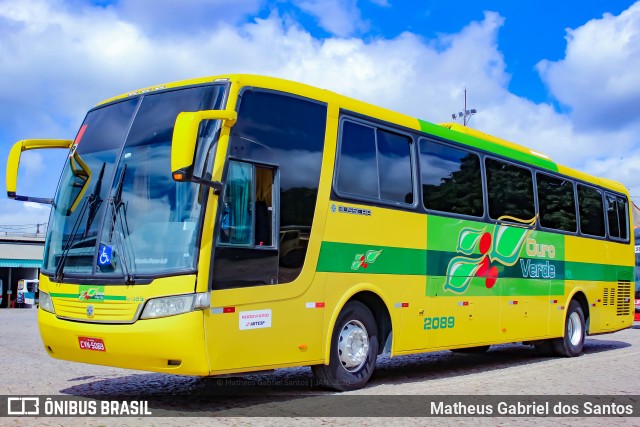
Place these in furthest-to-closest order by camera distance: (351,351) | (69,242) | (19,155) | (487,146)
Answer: (487,146) < (351,351) < (19,155) < (69,242)

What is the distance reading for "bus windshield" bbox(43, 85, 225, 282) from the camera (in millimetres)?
7164

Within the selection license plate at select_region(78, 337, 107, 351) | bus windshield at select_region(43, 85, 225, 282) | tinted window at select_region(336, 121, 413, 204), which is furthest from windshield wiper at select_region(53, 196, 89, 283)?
tinted window at select_region(336, 121, 413, 204)

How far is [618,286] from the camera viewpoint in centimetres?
1608

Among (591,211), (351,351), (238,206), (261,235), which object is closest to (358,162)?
(261,235)

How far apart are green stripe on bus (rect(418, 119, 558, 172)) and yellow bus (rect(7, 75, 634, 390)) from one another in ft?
0.17

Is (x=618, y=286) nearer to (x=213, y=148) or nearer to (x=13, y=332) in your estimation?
(x=213, y=148)

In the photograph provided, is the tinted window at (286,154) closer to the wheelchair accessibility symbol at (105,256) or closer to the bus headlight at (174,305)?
the bus headlight at (174,305)

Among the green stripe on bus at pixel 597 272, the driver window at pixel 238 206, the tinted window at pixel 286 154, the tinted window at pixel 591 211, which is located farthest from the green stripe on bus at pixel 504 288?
the driver window at pixel 238 206

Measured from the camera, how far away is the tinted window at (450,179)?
1042cm

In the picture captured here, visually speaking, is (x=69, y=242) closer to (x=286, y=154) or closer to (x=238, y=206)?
(x=238, y=206)

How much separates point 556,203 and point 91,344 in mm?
9528

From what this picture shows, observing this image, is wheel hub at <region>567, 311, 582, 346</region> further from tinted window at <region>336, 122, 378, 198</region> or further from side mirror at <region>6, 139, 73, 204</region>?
side mirror at <region>6, 139, 73, 204</region>

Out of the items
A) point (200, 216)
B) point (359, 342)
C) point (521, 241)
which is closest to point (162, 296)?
point (200, 216)

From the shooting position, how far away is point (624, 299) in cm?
1628
